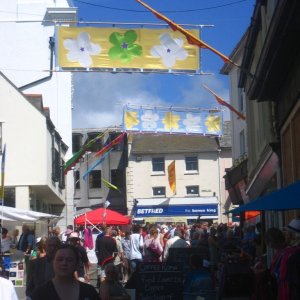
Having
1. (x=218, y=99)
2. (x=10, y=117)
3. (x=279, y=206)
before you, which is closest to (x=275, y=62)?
(x=279, y=206)

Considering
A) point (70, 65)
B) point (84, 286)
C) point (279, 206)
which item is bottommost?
point (84, 286)

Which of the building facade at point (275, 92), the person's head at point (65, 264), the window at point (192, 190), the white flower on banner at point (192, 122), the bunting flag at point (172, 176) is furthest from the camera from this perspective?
the window at point (192, 190)

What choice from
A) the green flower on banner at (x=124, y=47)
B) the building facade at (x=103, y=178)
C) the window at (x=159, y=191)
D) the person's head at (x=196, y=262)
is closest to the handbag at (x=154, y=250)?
the green flower on banner at (x=124, y=47)

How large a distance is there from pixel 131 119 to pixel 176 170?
2490cm

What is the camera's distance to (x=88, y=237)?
27.1 meters

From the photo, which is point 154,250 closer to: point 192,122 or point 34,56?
point 192,122

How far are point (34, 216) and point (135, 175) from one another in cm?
3971

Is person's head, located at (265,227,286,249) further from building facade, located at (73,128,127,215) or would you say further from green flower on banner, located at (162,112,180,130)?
building facade, located at (73,128,127,215)

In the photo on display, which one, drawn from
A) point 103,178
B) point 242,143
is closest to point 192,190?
point 103,178

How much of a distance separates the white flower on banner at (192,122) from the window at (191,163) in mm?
24295

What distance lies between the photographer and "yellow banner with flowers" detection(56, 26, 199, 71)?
21312mm

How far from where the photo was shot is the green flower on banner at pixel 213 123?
36.0m

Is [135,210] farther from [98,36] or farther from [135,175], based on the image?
[98,36]

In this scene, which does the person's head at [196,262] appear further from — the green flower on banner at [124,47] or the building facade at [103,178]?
the building facade at [103,178]
